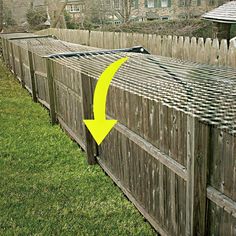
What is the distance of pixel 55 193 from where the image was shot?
4.73m

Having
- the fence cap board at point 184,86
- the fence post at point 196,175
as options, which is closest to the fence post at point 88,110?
the fence cap board at point 184,86

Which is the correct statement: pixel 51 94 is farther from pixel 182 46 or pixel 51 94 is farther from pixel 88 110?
pixel 182 46

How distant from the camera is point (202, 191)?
283cm

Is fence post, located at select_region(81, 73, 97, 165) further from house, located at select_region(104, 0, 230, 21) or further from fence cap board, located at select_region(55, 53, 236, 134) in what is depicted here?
house, located at select_region(104, 0, 230, 21)

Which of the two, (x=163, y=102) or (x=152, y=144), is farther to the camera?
(x=152, y=144)

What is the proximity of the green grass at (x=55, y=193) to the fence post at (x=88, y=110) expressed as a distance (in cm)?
18

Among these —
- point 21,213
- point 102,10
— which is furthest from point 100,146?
point 102,10

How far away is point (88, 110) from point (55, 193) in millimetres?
1356

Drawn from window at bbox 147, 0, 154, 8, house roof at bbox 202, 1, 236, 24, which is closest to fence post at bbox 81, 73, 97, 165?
house roof at bbox 202, 1, 236, 24

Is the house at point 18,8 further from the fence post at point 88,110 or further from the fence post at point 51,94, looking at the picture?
the fence post at point 88,110

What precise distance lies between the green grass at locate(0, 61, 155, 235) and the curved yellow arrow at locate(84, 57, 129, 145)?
551 millimetres

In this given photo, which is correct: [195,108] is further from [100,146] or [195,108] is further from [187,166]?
[100,146]

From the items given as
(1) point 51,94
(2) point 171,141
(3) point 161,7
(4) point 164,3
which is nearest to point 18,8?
(3) point 161,7

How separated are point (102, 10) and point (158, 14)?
22.0 ft
